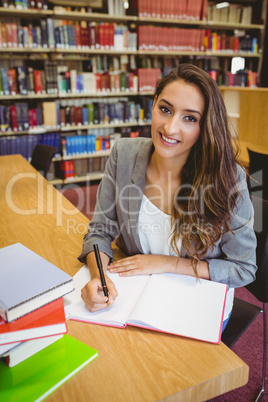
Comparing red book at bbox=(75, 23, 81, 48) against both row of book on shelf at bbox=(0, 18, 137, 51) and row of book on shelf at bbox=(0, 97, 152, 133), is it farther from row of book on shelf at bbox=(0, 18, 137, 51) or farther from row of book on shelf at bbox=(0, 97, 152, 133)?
row of book on shelf at bbox=(0, 97, 152, 133)

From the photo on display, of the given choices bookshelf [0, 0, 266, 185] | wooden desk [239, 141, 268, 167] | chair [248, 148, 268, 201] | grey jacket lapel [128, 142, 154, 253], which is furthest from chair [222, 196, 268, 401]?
bookshelf [0, 0, 266, 185]

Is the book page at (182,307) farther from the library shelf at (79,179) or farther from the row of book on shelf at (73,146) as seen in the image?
the library shelf at (79,179)

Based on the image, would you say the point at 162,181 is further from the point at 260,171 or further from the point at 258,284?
the point at 260,171

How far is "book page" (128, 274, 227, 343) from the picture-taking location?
0.82m

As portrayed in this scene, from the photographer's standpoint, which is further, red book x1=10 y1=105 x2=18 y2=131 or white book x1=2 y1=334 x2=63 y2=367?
red book x1=10 y1=105 x2=18 y2=131

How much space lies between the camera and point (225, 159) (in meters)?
1.13

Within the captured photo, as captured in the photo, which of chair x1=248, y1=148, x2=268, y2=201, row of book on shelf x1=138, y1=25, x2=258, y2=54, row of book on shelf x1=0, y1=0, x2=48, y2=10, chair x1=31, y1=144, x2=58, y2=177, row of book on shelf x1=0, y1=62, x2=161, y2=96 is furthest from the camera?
row of book on shelf x1=138, y1=25, x2=258, y2=54

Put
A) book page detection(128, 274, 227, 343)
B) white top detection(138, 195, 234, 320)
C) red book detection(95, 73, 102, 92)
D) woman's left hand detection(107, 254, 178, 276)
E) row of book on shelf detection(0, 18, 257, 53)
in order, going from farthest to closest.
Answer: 1. red book detection(95, 73, 102, 92)
2. row of book on shelf detection(0, 18, 257, 53)
3. white top detection(138, 195, 234, 320)
4. woman's left hand detection(107, 254, 178, 276)
5. book page detection(128, 274, 227, 343)

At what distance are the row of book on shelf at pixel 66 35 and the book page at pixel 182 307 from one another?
3502 mm

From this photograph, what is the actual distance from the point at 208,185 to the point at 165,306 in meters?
0.45

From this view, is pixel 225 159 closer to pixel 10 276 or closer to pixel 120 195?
pixel 120 195

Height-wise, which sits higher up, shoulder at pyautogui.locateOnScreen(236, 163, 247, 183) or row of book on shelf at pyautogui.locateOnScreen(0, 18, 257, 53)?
row of book on shelf at pyautogui.locateOnScreen(0, 18, 257, 53)

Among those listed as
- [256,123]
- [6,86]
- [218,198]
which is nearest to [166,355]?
[218,198]

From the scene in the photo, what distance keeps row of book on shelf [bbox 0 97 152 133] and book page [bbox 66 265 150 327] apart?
3.22 meters
